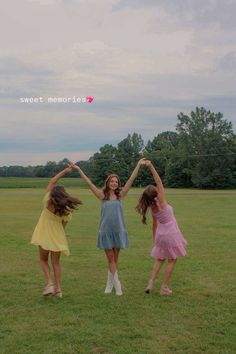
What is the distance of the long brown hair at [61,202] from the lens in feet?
22.2

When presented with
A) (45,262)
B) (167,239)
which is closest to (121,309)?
(167,239)

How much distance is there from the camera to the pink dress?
705cm

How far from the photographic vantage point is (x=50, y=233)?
6.90m

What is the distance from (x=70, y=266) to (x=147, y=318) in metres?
3.99

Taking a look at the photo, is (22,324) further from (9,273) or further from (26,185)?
(26,185)

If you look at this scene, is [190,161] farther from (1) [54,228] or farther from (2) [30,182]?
(1) [54,228]

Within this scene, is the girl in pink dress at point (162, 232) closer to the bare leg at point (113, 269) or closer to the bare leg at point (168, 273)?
the bare leg at point (168, 273)

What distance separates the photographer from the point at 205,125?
3467 inches

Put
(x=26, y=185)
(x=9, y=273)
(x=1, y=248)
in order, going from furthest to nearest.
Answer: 1. (x=26, y=185)
2. (x=1, y=248)
3. (x=9, y=273)

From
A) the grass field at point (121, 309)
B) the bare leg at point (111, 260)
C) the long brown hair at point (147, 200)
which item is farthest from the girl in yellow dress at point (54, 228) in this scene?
the long brown hair at point (147, 200)

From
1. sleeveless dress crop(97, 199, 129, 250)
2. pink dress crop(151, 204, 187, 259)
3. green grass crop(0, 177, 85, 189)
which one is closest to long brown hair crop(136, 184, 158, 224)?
pink dress crop(151, 204, 187, 259)

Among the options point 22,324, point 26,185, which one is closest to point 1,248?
point 22,324

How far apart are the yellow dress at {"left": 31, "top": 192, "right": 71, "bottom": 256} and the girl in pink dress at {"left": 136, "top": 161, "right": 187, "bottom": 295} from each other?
3.87 ft

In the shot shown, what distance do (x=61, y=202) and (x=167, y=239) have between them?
5.33ft
